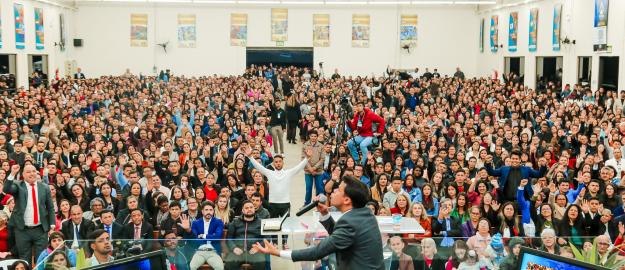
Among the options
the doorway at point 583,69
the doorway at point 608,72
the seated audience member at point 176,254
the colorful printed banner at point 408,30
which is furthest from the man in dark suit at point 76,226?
the colorful printed banner at point 408,30

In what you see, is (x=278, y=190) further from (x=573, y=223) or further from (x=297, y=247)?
(x=573, y=223)

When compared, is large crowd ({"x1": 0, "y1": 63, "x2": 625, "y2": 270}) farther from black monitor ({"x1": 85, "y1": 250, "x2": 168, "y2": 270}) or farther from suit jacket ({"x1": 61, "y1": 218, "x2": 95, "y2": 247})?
black monitor ({"x1": 85, "y1": 250, "x2": 168, "y2": 270})

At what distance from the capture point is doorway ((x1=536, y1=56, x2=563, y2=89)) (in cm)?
2778

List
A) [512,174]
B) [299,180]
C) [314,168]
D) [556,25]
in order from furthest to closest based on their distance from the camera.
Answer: [556,25] → [299,180] → [314,168] → [512,174]

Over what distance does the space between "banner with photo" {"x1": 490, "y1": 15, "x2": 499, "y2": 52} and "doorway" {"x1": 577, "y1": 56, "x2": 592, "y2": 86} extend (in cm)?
868

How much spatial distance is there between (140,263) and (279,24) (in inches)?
1365

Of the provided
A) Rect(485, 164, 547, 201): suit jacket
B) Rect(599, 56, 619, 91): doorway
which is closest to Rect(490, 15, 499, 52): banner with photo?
Rect(599, 56, 619, 91): doorway

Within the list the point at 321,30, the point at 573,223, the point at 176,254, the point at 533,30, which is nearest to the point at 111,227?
the point at 176,254

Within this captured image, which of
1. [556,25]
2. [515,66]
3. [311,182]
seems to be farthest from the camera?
[515,66]

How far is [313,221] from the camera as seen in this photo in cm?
766

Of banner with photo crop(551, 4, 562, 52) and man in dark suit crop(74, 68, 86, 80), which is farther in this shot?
man in dark suit crop(74, 68, 86, 80)

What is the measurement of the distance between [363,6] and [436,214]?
2829 centimetres

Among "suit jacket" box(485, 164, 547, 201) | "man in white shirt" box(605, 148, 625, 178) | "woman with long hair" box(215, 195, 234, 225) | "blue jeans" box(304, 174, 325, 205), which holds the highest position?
"man in white shirt" box(605, 148, 625, 178)

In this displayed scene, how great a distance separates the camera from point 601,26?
23609 millimetres
